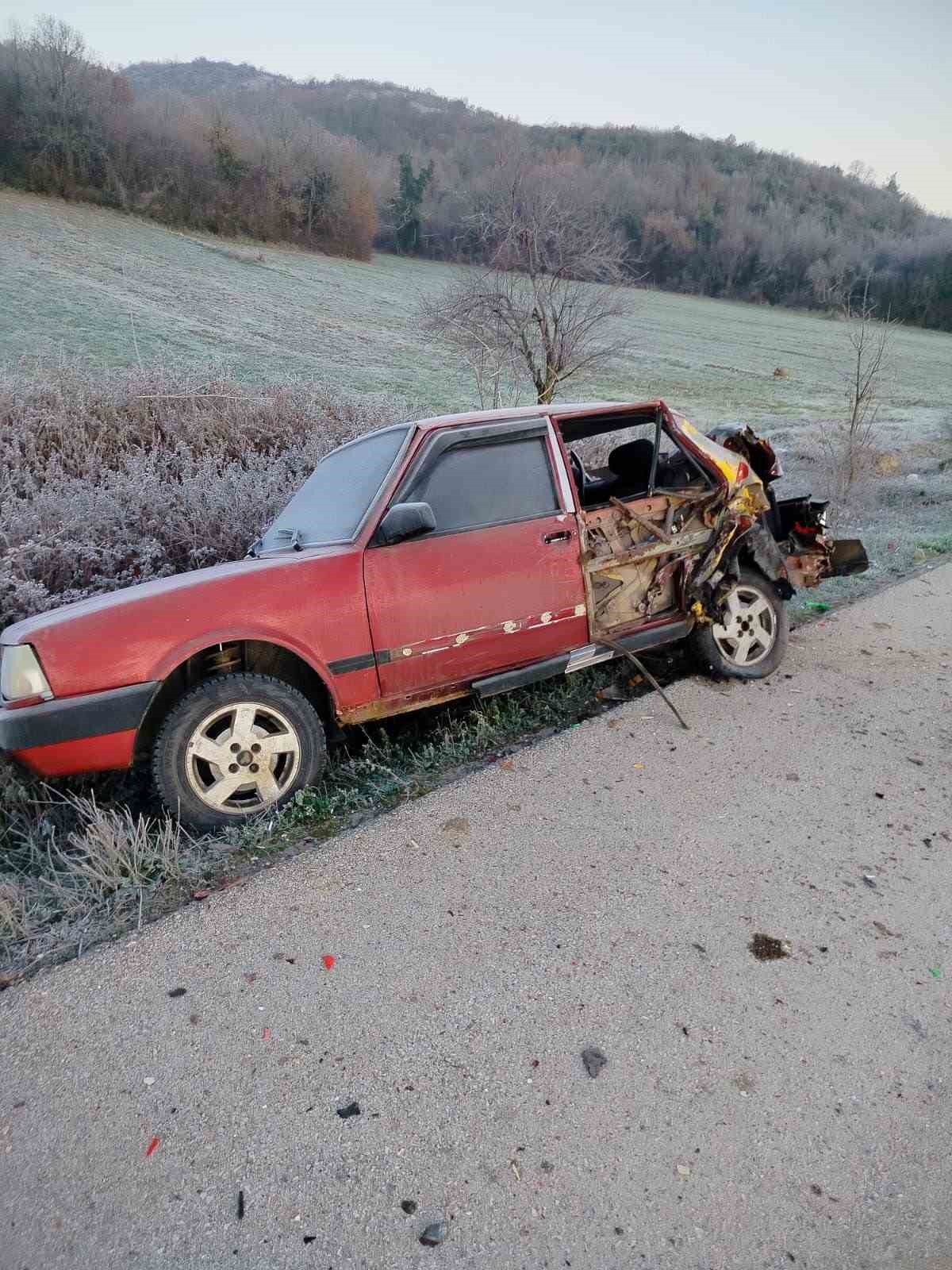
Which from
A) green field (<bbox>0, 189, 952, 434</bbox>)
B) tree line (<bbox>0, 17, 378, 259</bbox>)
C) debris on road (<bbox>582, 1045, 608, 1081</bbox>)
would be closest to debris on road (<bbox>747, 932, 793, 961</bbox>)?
debris on road (<bbox>582, 1045, 608, 1081</bbox>)

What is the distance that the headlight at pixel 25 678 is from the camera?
3023 millimetres

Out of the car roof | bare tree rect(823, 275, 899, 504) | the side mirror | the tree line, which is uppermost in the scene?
the tree line

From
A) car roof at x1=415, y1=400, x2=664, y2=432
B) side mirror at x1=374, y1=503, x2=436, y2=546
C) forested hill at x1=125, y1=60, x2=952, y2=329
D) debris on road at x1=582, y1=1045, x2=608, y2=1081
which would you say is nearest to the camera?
debris on road at x1=582, y1=1045, x2=608, y2=1081

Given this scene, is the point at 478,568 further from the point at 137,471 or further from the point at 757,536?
the point at 137,471

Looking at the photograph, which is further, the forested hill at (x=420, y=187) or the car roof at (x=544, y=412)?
the forested hill at (x=420, y=187)

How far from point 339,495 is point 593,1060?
2.89 meters

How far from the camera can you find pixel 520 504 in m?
3.95

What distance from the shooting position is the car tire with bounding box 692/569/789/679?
4676mm

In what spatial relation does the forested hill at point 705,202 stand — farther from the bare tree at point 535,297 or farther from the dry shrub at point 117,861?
the dry shrub at point 117,861

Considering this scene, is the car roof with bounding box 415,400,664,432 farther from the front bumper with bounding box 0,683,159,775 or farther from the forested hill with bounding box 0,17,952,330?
the forested hill with bounding box 0,17,952,330

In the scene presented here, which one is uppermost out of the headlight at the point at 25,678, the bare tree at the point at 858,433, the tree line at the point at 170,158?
the tree line at the point at 170,158

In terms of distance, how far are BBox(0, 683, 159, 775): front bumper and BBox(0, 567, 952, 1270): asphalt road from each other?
0.82 meters

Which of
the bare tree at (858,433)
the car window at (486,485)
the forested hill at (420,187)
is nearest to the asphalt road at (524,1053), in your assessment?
the car window at (486,485)

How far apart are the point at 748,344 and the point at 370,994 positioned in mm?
47606
